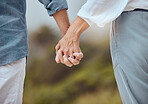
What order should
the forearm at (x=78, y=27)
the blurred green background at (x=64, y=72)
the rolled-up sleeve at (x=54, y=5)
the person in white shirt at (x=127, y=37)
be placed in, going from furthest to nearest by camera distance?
the blurred green background at (x=64, y=72) → the rolled-up sleeve at (x=54, y=5) → the forearm at (x=78, y=27) → the person in white shirt at (x=127, y=37)

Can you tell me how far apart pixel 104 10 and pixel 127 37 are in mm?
143

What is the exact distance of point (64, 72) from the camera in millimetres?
2676

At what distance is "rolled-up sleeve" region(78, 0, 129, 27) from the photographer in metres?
0.77

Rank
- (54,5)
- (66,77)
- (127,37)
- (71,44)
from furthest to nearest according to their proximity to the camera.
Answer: (66,77)
(54,5)
(71,44)
(127,37)

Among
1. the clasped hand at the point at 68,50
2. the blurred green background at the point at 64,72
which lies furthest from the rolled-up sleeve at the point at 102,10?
the blurred green background at the point at 64,72

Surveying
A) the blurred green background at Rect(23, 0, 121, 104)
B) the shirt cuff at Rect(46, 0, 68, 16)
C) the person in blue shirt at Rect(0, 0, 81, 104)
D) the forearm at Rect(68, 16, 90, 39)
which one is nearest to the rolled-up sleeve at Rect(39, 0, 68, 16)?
the shirt cuff at Rect(46, 0, 68, 16)

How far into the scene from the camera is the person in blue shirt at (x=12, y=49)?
916 mm

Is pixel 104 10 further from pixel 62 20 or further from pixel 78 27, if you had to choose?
pixel 62 20

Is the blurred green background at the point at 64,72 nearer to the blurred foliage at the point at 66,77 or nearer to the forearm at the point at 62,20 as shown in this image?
the blurred foliage at the point at 66,77

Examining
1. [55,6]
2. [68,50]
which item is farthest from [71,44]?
[55,6]

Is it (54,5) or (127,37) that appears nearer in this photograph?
(127,37)

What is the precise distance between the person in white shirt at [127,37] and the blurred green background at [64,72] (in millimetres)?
1775

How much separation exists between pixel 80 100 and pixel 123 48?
6.71 feet

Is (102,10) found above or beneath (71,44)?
above
